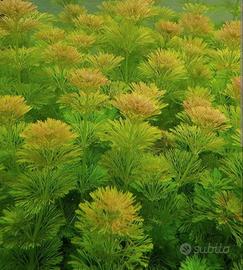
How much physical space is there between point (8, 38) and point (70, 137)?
512mm

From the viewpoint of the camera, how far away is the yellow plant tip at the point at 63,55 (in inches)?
30.6

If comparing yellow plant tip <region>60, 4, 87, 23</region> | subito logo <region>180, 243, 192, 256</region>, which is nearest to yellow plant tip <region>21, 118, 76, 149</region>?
subito logo <region>180, 243, 192, 256</region>

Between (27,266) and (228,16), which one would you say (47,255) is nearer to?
Answer: (27,266)

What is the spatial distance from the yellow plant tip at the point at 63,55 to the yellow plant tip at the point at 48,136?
0.26m

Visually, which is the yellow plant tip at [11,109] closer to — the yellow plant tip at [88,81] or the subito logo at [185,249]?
Result: the yellow plant tip at [88,81]

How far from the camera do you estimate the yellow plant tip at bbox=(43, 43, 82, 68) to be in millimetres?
778

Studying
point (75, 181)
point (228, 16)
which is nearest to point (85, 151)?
point (75, 181)

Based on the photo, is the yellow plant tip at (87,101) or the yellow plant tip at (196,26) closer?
the yellow plant tip at (87,101)

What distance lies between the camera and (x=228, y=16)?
184 cm

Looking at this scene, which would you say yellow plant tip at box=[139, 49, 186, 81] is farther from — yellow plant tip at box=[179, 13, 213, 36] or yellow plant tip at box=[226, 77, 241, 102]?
yellow plant tip at box=[179, 13, 213, 36]

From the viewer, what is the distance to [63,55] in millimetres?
781

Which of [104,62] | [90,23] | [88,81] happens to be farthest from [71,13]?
[88,81]

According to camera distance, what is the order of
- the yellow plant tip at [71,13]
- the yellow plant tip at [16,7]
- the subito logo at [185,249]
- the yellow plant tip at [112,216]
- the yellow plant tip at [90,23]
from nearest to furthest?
the yellow plant tip at [112,216] < the subito logo at [185,249] < the yellow plant tip at [16,7] < the yellow plant tip at [90,23] < the yellow plant tip at [71,13]

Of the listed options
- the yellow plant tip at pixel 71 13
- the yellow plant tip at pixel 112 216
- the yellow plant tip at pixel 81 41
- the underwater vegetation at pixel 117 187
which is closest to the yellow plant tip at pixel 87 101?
the underwater vegetation at pixel 117 187
